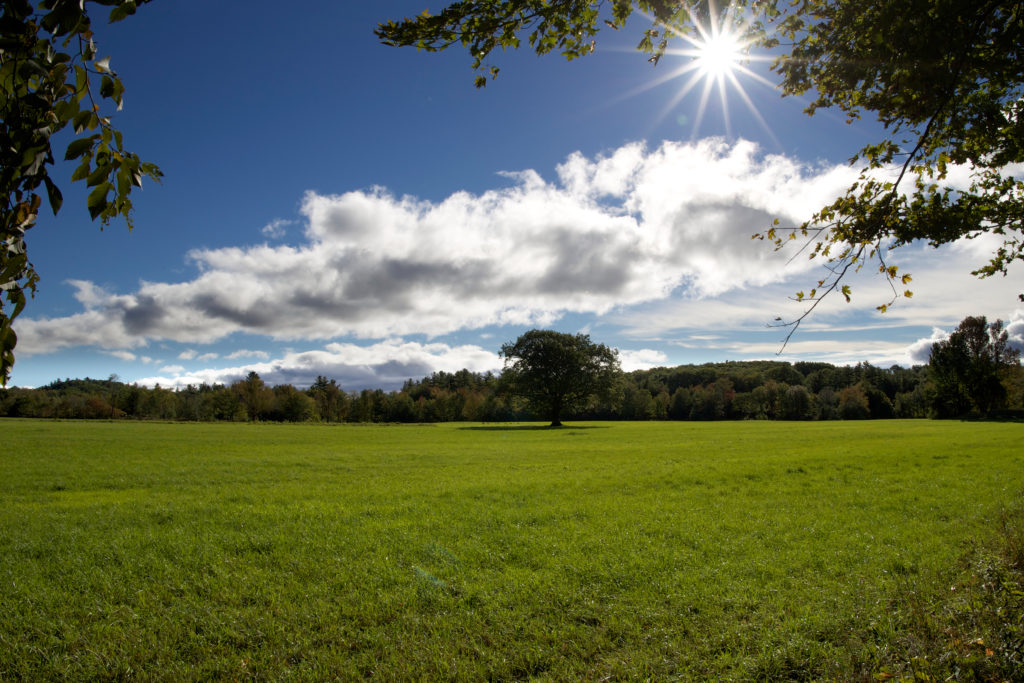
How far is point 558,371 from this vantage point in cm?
6738

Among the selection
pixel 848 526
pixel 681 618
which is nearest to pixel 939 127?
pixel 681 618

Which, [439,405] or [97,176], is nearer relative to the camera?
[97,176]

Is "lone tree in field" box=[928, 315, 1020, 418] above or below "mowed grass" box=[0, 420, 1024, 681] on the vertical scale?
above

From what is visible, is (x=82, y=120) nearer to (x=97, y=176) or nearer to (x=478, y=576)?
(x=97, y=176)

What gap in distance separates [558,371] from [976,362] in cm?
6644

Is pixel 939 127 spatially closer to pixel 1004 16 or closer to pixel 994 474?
pixel 1004 16

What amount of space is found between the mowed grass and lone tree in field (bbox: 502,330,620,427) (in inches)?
1948

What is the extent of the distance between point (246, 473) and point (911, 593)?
2045cm

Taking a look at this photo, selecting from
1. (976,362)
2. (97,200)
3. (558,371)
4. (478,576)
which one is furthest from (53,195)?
(976,362)

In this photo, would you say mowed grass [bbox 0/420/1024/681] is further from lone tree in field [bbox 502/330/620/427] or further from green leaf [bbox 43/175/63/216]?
lone tree in field [bbox 502/330/620/427]

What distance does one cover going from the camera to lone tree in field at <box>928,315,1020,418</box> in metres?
74.7

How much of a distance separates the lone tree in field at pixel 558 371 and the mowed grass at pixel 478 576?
49.5 metres

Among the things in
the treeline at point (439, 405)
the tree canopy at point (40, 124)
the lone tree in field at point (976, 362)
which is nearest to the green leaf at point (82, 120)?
the tree canopy at point (40, 124)

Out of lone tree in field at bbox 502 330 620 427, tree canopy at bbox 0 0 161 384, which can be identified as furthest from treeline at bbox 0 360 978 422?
tree canopy at bbox 0 0 161 384
